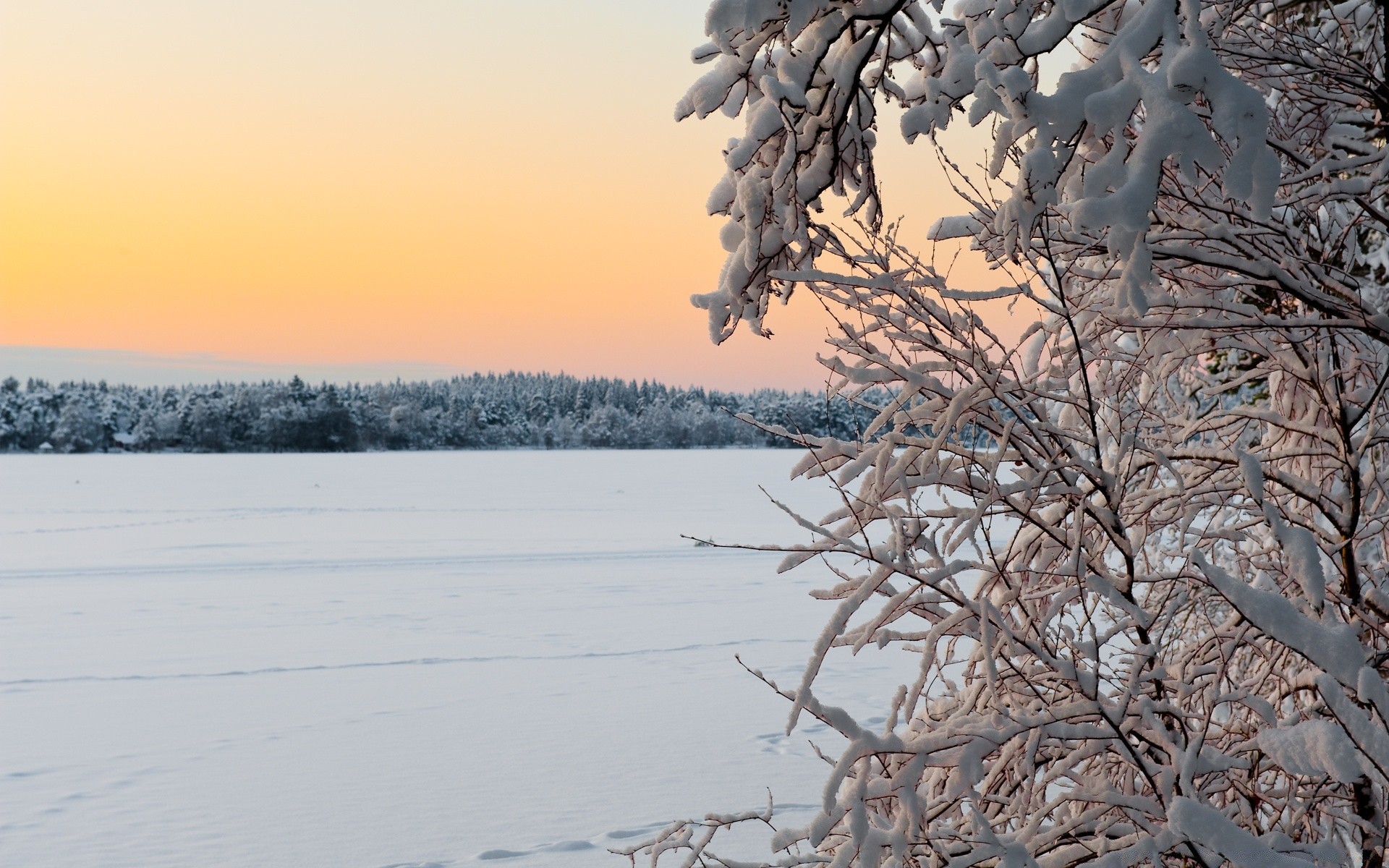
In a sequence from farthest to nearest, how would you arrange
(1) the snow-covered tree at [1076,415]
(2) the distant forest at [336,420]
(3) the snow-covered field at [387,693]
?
1. (2) the distant forest at [336,420]
2. (3) the snow-covered field at [387,693]
3. (1) the snow-covered tree at [1076,415]

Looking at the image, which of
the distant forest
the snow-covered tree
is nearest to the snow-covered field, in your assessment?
the snow-covered tree

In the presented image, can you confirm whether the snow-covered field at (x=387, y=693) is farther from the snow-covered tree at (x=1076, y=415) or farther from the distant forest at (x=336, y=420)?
the distant forest at (x=336, y=420)

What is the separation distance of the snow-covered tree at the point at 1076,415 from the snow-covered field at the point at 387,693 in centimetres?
396

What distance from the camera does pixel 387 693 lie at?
9.37 metres

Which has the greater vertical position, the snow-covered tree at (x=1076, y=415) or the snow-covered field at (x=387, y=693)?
the snow-covered tree at (x=1076, y=415)

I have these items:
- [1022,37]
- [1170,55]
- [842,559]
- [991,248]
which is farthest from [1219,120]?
[842,559]

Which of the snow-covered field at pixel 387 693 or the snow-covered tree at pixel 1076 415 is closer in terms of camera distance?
the snow-covered tree at pixel 1076 415

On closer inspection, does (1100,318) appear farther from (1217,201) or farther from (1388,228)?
(1388,228)

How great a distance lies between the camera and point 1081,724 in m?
2.33

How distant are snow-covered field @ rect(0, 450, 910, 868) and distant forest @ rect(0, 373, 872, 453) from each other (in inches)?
2205

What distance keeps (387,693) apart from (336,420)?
78.8 meters

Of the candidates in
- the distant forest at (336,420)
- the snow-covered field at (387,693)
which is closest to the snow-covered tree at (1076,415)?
the snow-covered field at (387,693)

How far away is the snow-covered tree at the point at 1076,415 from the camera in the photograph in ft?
6.29

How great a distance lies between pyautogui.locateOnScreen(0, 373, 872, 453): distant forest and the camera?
77.8 m
